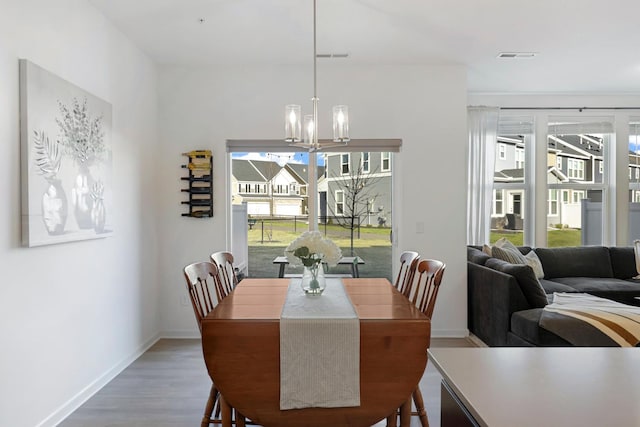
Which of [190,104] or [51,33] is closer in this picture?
[51,33]

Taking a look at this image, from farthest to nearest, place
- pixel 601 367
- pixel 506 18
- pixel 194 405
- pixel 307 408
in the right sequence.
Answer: pixel 506 18 < pixel 194 405 < pixel 307 408 < pixel 601 367

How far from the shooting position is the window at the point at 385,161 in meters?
Result: 4.51

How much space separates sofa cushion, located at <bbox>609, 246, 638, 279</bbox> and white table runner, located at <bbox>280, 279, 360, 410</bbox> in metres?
4.13

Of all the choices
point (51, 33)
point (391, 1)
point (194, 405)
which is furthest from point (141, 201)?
point (391, 1)

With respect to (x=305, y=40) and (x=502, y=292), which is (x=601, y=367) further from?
(x=305, y=40)

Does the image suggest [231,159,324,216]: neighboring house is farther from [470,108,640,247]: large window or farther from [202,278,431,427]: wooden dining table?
[202,278,431,427]: wooden dining table

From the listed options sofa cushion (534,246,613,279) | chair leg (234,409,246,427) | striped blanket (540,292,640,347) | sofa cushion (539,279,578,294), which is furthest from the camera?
sofa cushion (534,246,613,279)

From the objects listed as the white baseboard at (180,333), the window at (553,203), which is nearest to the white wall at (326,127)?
the white baseboard at (180,333)

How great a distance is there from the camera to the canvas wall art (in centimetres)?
229

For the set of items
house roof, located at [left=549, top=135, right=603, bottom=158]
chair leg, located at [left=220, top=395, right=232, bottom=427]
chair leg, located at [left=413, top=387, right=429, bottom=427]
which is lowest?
chair leg, located at [left=413, top=387, right=429, bottom=427]

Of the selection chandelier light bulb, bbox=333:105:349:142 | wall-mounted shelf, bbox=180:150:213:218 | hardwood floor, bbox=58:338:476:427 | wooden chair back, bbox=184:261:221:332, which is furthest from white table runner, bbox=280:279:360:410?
wall-mounted shelf, bbox=180:150:213:218

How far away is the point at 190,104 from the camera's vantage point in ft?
14.2

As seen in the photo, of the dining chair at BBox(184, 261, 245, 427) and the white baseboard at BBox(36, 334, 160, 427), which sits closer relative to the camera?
the dining chair at BBox(184, 261, 245, 427)

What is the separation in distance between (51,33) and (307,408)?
2.47 metres
